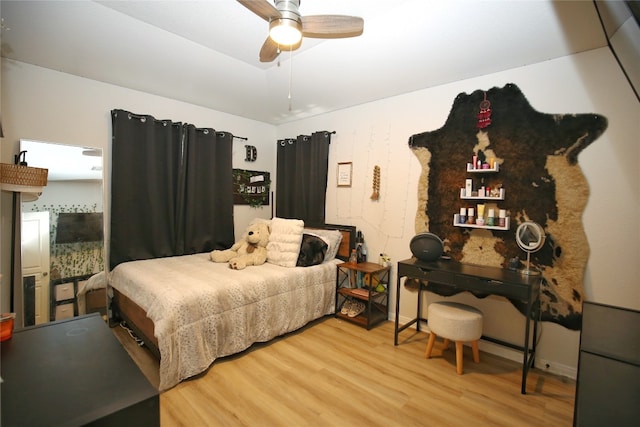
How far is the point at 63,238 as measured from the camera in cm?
270

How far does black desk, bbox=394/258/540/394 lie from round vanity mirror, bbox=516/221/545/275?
16 cm

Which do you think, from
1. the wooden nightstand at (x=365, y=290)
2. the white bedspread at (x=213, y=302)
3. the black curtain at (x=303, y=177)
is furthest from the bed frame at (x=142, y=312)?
the black curtain at (x=303, y=177)

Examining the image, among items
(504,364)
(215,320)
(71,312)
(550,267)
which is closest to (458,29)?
(550,267)

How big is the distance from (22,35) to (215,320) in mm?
2598

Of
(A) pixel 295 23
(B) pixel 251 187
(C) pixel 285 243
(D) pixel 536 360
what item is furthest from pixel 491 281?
(B) pixel 251 187

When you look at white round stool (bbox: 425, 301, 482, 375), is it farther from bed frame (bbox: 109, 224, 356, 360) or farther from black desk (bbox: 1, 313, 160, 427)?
black desk (bbox: 1, 313, 160, 427)

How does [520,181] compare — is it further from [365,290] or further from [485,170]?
[365,290]

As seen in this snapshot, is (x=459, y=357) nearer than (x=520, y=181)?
Yes

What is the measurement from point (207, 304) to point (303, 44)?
7.58 feet

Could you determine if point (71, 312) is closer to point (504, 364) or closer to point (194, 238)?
point (194, 238)

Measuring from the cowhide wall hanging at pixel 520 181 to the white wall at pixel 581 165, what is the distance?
0.22ft

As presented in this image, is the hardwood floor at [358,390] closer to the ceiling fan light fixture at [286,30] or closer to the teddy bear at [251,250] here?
the teddy bear at [251,250]

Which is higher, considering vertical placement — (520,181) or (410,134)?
(410,134)

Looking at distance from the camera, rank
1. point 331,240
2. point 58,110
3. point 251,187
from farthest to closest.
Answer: point 251,187 < point 331,240 < point 58,110
